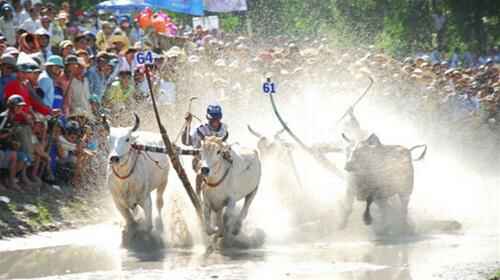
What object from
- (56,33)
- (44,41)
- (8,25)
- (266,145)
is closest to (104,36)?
(56,33)

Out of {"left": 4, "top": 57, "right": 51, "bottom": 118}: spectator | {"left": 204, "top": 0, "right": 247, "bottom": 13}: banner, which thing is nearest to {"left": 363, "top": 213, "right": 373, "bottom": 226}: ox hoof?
{"left": 4, "top": 57, "right": 51, "bottom": 118}: spectator

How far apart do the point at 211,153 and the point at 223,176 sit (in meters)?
0.61

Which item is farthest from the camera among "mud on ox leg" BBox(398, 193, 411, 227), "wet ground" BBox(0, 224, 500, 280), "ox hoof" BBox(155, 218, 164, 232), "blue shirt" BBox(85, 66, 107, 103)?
"blue shirt" BBox(85, 66, 107, 103)

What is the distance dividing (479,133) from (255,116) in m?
7.37

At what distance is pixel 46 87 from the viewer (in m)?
18.6

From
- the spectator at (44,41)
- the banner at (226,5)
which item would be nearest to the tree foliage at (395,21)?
the banner at (226,5)

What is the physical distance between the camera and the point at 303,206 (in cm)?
1838

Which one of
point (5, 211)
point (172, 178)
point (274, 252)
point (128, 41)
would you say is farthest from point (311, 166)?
point (128, 41)

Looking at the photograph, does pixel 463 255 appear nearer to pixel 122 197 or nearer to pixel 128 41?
pixel 122 197

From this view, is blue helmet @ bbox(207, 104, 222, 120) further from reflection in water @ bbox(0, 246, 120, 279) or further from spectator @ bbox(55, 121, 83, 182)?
spectator @ bbox(55, 121, 83, 182)

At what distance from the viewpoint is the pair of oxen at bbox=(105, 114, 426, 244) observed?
1578 cm

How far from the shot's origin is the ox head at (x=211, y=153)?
608 inches

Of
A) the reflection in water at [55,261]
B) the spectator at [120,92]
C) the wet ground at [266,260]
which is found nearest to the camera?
the wet ground at [266,260]

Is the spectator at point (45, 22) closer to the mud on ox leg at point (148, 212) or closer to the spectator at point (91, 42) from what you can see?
the spectator at point (91, 42)
